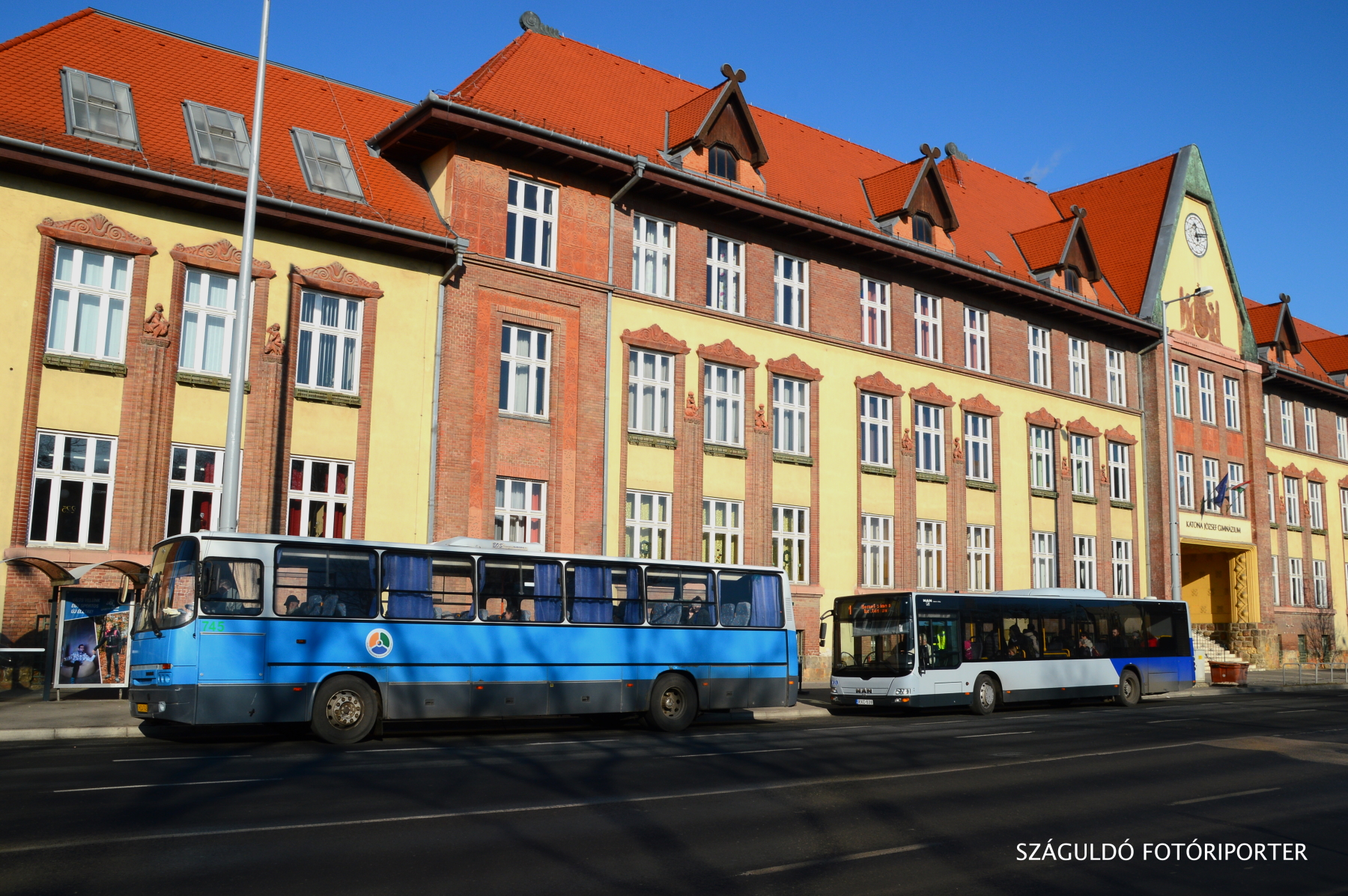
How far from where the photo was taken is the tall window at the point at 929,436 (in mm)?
34438

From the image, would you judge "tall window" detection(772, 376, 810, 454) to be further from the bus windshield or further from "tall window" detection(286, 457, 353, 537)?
A: "tall window" detection(286, 457, 353, 537)

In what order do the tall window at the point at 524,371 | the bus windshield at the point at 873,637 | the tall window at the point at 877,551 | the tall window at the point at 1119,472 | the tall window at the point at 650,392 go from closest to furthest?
the bus windshield at the point at 873,637 → the tall window at the point at 524,371 → the tall window at the point at 650,392 → the tall window at the point at 877,551 → the tall window at the point at 1119,472

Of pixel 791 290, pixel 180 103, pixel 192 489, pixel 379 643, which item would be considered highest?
pixel 180 103

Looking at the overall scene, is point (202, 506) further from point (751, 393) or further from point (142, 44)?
point (751, 393)

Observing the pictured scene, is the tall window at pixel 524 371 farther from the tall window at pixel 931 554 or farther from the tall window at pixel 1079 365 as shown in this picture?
the tall window at pixel 1079 365

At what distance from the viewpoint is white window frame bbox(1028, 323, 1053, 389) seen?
38812 millimetres

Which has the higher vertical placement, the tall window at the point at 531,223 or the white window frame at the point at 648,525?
the tall window at the point at 531,223

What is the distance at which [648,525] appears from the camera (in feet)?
91.2

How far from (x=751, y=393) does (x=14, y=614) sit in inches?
700

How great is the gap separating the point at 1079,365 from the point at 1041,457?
4548mm

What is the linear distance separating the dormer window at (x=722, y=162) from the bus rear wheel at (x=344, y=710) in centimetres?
1858

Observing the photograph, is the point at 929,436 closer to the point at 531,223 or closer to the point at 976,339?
the point at 976,339

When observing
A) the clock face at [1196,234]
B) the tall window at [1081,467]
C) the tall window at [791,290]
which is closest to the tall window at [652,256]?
the tall window at [791,290]

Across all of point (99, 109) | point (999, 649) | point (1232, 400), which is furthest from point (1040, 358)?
point (99, 109)
